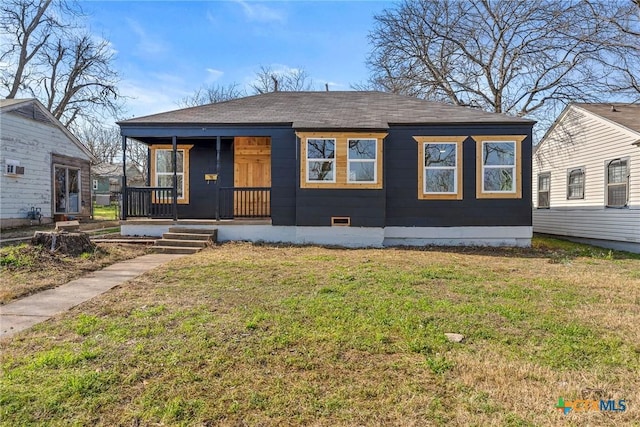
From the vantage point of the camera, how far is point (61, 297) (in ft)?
14.5

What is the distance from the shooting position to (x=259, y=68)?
105 feet

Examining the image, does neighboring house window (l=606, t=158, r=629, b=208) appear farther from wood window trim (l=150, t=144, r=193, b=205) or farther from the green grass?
the green grass

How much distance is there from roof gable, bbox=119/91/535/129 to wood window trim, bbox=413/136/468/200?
452 mm

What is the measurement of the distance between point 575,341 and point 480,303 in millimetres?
1169

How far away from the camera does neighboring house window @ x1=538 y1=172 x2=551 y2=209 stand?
13.5 meters

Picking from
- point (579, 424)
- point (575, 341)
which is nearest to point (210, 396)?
point (579, 424)

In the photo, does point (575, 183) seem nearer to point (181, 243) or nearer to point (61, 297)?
point (181, 243)

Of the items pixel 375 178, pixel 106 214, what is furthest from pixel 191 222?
pixel 106 214

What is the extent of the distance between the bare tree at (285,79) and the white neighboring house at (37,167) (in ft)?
63.5

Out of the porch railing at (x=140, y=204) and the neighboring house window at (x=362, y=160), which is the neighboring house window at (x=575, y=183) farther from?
the porch railing at (x=140, y=204)

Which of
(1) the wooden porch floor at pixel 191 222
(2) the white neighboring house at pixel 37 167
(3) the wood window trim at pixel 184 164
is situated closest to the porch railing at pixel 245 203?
(1) the wooden porch floor at pixel 191 222

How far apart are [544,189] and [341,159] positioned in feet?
32.2

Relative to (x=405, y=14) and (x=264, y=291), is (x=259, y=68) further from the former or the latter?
(x=264, y=291)

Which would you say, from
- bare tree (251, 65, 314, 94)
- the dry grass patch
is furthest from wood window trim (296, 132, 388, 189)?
bare tree (251, 65, 314, 94)
